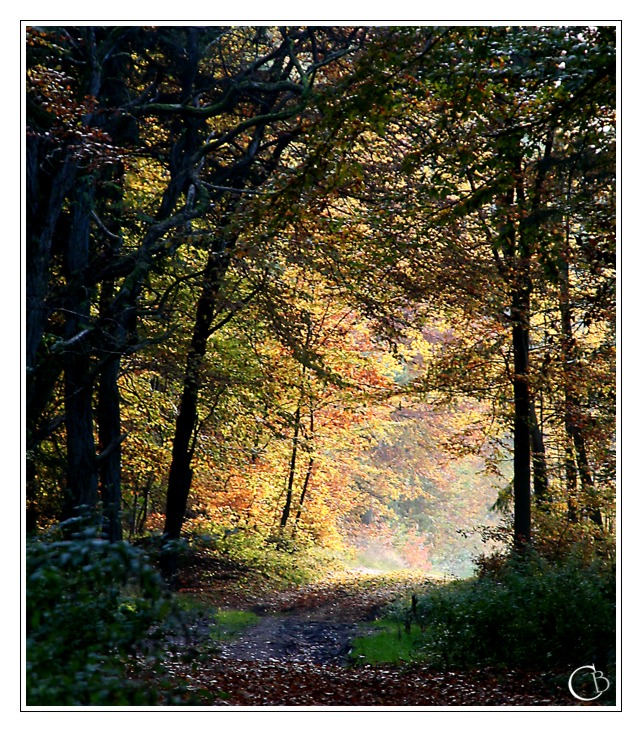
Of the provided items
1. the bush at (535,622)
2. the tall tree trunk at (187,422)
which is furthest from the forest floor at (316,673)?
the tall tree trunk at (187,422)

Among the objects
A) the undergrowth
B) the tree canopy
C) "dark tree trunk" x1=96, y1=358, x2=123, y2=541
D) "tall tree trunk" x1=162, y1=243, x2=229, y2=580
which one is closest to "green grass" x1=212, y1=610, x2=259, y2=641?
"tall tree trunk" x1=162, y1=243, x2=229, y2=580

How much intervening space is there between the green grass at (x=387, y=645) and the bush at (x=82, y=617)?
4986 mm

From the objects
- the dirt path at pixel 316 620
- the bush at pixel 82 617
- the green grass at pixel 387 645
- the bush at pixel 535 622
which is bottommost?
the dirt path at pixel 316 620

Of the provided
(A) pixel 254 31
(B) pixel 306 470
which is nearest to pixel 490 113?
(A) pixel 254 31

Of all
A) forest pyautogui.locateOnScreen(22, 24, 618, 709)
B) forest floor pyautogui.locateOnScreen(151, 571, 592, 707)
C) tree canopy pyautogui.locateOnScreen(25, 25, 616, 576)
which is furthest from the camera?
tree canopy pyautogui.locateOnScreen(25, 25, 616, 576)

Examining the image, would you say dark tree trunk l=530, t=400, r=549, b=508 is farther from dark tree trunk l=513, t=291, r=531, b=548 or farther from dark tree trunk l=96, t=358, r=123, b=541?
dark tree trunk l=96, t=358, r=123, b=541

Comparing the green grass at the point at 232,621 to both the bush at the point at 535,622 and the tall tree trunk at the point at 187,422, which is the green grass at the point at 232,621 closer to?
the tall tree trunk at the point at 187,422

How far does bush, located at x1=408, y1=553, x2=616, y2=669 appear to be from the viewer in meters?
6.52

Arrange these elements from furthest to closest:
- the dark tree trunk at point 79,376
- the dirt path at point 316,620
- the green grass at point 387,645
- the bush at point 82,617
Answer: the dirt path at point 316,620 < the green grass at point 387,645 < the dark tree trunk at point 79,376 < the bush at point 82,617

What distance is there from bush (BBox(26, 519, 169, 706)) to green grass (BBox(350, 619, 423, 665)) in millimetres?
4986

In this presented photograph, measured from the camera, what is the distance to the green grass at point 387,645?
30.0 feet

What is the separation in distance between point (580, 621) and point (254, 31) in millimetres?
7469

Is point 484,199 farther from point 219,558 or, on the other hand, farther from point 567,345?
point 219,558

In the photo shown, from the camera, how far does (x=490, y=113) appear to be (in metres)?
7.38
